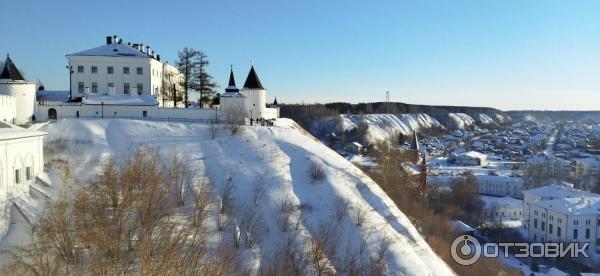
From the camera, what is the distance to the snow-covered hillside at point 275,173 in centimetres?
2319

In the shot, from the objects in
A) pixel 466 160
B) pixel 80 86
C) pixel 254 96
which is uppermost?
pixel 80 86

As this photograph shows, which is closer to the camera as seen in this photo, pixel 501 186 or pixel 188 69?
pixel 188 69

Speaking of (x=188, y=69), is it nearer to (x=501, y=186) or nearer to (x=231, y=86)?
(x=231, y=86)

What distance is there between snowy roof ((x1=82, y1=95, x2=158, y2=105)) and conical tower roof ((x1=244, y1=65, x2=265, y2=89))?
6.85 m

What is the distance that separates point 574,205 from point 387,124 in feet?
315

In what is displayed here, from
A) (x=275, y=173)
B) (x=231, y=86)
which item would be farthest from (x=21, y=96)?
(x=275, y=173)

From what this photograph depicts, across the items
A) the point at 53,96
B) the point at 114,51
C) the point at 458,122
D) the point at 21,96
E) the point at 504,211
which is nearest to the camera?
the point at 21,96

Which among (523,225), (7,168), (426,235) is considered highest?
(7,168)

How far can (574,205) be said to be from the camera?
146 feet

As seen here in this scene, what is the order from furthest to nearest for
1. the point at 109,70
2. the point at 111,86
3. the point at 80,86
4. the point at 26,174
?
the point at 109,70, the point at 111,86, the point at 80,86, the point at 26,174

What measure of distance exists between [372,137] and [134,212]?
9378 cm

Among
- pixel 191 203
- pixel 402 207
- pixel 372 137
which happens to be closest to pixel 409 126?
pixel 372 137

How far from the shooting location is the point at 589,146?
127m

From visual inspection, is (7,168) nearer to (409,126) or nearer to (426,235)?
(426,235)
